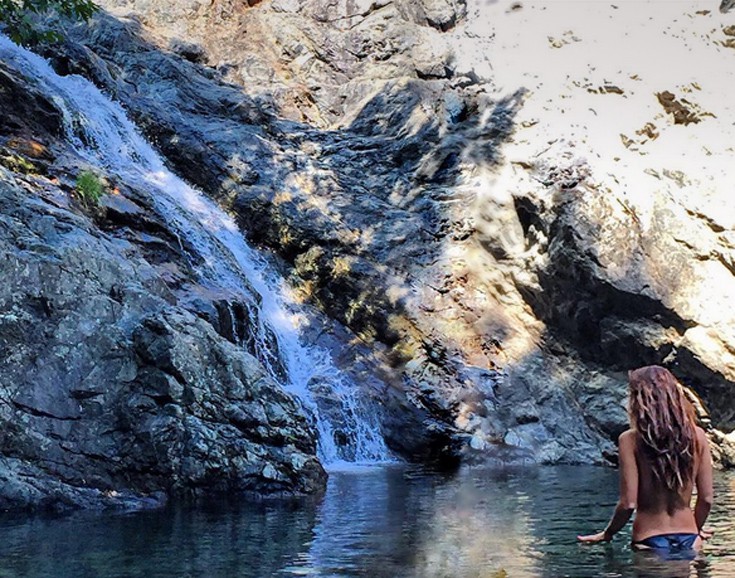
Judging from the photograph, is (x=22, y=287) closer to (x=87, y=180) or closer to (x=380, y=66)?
(x=87, y=180)

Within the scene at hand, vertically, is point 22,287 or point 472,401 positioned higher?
point 22,287

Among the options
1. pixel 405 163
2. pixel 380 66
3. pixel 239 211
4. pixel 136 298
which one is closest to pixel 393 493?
pixel 136 298

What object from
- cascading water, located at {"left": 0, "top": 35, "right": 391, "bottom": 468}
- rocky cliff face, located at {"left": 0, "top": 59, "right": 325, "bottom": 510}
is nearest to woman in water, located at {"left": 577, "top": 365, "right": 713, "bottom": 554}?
rocky cliff face, located at {"left": 0, "top": 59, "right": 325, "bottom": 510}

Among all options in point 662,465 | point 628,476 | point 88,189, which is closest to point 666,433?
point 662,465

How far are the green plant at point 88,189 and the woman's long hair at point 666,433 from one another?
490 inches

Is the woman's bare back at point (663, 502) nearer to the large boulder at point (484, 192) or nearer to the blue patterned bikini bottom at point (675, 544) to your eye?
the blue patterned bikini bottom at point (675, 544)

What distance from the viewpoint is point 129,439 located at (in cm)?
1005

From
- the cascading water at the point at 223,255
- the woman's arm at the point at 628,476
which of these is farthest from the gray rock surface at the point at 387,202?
the woman's arm at the point at 628,476

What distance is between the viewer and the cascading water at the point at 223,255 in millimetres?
15594

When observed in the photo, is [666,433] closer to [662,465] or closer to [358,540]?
[662,465]

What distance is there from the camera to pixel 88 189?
50.2 feet

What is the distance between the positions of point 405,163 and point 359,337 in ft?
20.3

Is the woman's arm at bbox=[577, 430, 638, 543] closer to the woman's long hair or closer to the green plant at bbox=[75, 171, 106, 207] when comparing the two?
the woman's long hair

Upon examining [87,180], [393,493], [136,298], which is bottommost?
[393,493]
